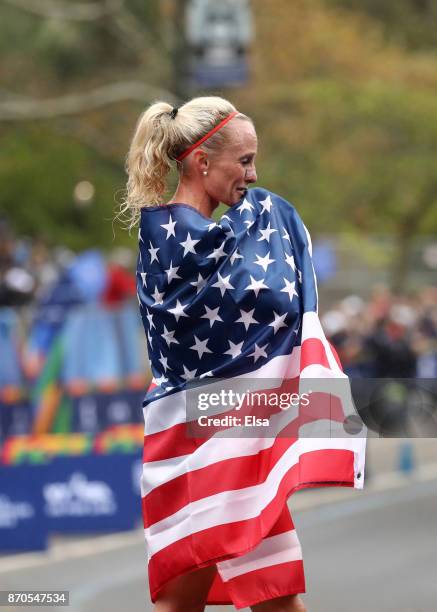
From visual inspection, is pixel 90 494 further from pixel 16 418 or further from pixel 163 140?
pixel 163 140

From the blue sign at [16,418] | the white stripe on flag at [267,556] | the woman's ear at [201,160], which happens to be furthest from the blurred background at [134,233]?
the woman's ear at [201,160]

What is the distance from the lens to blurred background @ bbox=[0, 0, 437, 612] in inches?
490

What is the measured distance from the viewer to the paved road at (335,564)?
29.2 ft

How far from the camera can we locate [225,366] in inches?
178

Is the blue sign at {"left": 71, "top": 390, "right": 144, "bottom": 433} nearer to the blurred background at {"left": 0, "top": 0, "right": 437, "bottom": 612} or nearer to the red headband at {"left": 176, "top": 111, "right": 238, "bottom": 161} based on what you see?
the blurred background at {"left": 0, "top": 0, "right": 437, "bottom": 612}

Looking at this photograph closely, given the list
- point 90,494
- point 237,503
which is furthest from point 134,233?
point 237,503

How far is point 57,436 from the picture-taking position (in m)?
13.5

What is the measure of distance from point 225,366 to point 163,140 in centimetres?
71

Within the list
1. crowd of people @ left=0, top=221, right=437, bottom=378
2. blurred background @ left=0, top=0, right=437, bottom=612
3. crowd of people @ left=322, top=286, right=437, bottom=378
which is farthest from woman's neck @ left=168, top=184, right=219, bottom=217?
crowd of people @ left=322, top=286, right=437, bottom=378

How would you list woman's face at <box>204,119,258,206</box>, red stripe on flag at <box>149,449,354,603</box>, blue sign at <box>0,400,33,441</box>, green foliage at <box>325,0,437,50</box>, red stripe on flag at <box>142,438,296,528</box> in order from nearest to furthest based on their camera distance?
red stripe on flag at <box>149,449,354,603</box>
red stripe on flag at <box>142,438,296,528</box>
woman's face at <box>204,119,258,206</box>
blue sign at <box>0,400,33,441</box>
green foliage at <box>325,0,437,50</box>

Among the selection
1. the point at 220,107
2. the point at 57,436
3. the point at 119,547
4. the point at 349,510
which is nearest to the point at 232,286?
the point at 220,107

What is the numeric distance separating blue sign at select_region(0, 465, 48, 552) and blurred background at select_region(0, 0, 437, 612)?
0.02 m

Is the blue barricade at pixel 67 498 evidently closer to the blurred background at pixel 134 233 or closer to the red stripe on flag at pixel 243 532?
the blurred background at pixel 134 233

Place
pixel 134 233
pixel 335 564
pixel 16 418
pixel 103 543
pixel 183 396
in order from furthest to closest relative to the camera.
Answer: pixel 134 233
pixel 16 418
pixel 103 543
pixel 335 564
pixel 183 396
